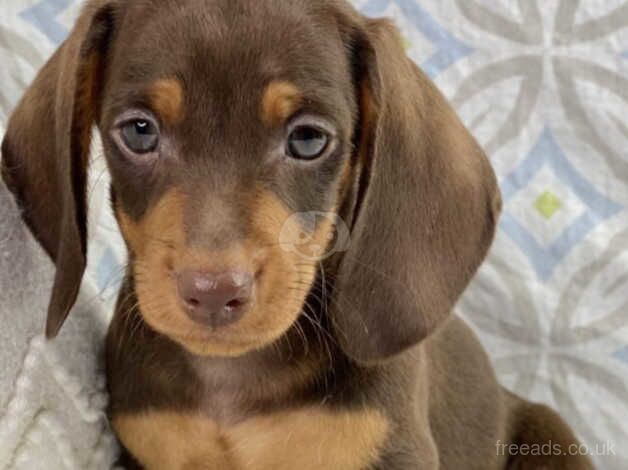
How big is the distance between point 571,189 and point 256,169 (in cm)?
151

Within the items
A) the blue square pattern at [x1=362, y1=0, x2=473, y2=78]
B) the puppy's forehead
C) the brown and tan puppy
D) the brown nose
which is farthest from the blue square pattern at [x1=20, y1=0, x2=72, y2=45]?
the brown nose

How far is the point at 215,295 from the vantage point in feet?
4.37

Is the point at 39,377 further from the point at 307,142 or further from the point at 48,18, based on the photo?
the point at 48,18

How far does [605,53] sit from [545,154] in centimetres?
30

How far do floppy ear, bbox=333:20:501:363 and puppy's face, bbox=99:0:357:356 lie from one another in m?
0.07

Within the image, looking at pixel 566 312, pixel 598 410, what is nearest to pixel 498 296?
pixel 566 312

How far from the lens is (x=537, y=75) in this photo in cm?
275

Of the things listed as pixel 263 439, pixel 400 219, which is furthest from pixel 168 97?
pixel 263 439

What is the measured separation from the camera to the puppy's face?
4.58 feet

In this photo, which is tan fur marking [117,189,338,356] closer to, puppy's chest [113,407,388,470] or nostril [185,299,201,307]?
nostril [185,299,201,307]

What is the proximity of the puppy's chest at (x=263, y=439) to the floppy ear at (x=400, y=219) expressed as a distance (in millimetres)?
118

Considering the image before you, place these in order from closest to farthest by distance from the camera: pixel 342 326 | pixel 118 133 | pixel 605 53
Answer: pixel 118 133, pixel 342 326, pixel 605 53

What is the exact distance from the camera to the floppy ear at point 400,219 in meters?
1.60

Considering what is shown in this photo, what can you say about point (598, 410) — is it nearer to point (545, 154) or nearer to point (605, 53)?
point (545, 154)
